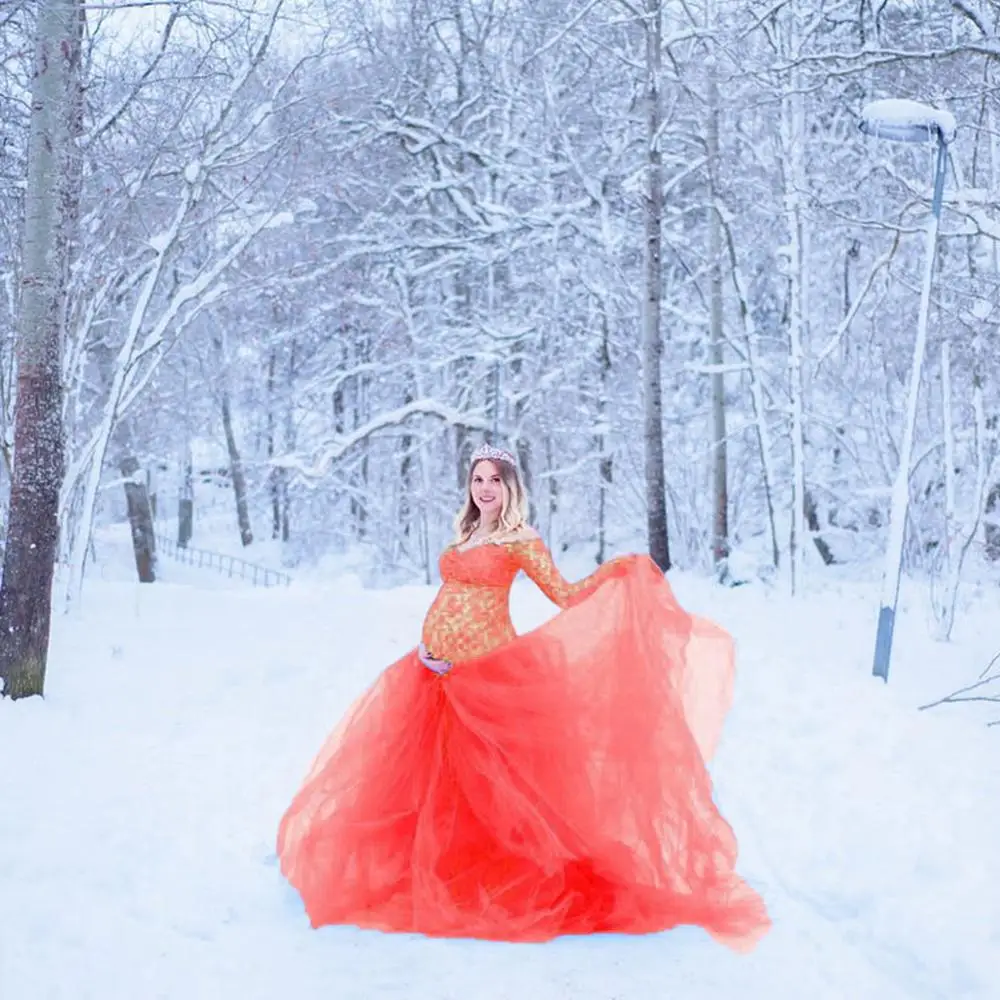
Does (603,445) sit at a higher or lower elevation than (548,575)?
higher

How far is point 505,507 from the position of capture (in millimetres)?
4707

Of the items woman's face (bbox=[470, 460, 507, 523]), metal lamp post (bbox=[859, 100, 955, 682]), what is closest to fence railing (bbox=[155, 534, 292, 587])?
metal lamp post (bbox=[859, 100, 955, 682])

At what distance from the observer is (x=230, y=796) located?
587 centimetres

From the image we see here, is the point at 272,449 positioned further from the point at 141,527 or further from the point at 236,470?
the point at 141,527

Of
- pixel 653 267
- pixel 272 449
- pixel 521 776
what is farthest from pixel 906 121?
pixel 272 449

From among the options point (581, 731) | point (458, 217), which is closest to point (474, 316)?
point (458, 217)

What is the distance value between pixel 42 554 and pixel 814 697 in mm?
5713

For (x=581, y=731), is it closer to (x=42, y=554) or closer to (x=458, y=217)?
(x=42, y=554)

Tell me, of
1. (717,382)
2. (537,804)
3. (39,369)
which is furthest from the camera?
(717,382)

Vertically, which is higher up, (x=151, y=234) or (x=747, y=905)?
(x=151, y=234)

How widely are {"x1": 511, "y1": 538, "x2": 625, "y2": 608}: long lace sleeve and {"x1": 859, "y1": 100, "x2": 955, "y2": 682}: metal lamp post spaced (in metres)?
4.54

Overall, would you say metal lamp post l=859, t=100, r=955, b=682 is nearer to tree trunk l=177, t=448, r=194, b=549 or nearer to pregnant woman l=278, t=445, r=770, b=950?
pregnant woman l=278, t=445, r=770, b=950

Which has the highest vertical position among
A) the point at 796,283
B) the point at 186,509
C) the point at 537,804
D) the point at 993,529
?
the point at 796,283

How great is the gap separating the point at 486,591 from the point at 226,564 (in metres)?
Answer: 27.5
